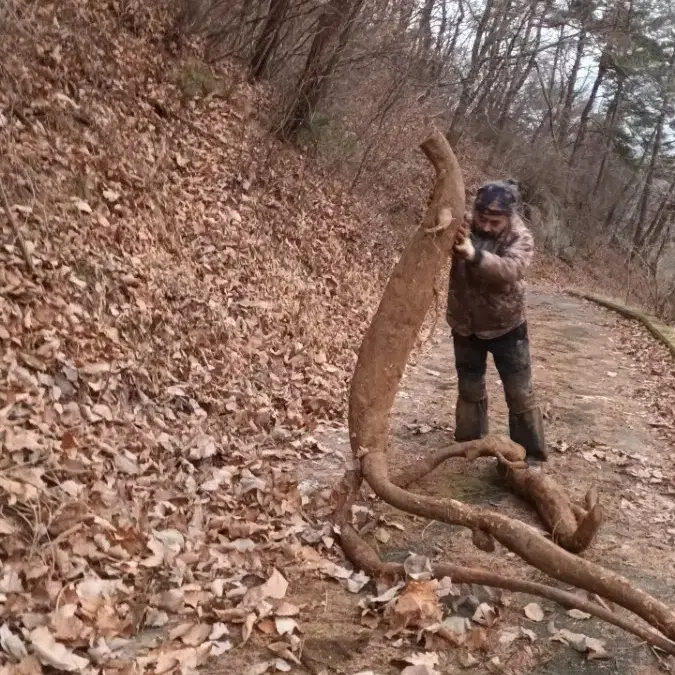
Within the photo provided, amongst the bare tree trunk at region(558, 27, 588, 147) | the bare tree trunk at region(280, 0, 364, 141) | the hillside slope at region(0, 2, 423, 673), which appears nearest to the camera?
the hillside slope at region(0, 2, 423, 673)

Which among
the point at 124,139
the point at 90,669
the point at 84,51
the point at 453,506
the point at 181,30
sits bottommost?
the point at 90,669

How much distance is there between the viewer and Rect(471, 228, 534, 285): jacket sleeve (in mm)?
4184

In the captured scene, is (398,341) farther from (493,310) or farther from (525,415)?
(525,415)

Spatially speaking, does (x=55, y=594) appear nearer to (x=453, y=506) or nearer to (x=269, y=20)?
(x=453, y=506)

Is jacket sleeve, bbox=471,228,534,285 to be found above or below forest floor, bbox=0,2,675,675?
above

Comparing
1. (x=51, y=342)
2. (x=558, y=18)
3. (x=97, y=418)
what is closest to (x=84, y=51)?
(x=51, y=342)

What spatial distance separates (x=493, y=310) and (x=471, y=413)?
0.93 m

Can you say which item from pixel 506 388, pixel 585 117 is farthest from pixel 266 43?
pixel 585 117

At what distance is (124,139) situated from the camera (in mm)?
7512

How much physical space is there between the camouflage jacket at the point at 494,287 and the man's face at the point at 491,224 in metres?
0.03

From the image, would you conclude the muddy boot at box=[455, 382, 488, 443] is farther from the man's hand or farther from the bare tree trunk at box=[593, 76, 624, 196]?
the bare tree trunk at box=[593, 76, 624, 196]

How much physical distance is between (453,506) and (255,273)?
179 inches

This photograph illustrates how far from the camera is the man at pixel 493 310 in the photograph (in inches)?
171

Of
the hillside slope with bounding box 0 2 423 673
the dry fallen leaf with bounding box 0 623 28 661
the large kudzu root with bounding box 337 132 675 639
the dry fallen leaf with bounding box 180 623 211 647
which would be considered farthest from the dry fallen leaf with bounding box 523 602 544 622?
the dry fallen leaf with bounding box 0 623 28 661
